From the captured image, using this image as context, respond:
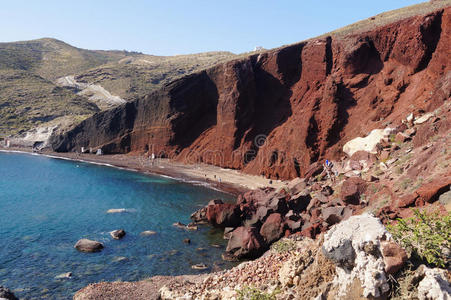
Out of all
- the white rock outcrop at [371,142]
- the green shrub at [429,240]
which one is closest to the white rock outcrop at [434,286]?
the green shrub at [429,240]

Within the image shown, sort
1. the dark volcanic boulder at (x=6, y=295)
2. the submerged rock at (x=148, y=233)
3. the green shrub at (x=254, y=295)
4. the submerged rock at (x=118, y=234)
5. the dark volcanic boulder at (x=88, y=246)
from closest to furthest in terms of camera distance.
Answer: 1. the green shrub at (x=254, y=295)
2. the dark volcanic boulder at (x=6, y=295)
3. the dark volcanic boulder at (x=88, y=246)
4. the submerged rock at (x=118, y=234)
5. the submerged rock at (x=148, y=233)

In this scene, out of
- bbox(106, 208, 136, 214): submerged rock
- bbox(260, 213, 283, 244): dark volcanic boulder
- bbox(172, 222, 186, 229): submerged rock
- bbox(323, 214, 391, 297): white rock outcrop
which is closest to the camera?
bbox(323, 214, 391, 297): white rock outcrop

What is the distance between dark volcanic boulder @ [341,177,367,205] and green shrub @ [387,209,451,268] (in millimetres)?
16271

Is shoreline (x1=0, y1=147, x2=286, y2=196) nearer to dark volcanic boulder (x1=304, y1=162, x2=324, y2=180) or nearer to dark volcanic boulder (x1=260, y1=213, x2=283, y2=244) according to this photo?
dark volcanic boulder (x1=304, y1=162, x2=324, y2=180)

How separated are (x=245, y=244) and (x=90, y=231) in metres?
14.3

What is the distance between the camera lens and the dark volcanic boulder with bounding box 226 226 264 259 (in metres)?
24.0

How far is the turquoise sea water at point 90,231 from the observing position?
20.7 m

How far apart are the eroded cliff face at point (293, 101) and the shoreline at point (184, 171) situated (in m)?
2.12

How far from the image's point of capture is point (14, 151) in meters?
82.9

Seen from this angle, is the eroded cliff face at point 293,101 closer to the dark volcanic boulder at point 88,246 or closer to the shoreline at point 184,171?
the shoreline at point 184,171

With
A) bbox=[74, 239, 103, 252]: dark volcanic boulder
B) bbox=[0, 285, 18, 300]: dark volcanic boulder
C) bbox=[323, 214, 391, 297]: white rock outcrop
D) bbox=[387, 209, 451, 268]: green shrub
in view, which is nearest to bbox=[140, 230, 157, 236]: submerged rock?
bbox=[74, 239, 103, 252]: dark volcanic boulder

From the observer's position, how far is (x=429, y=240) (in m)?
8.13

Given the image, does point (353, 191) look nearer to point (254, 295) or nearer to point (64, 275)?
point (254, 295)

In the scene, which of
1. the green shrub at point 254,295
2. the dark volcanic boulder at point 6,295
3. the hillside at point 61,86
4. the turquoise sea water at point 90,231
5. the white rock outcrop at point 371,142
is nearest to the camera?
the green shrub at point 254,295
